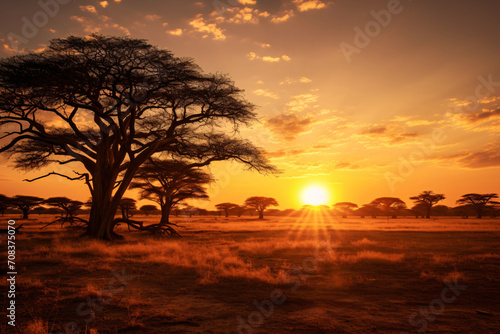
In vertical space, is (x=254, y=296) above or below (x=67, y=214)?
below

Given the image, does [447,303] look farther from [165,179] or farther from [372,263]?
[165,179]

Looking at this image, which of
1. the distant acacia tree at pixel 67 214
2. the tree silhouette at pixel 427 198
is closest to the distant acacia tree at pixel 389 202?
the tree silhouette at pixel 427 198

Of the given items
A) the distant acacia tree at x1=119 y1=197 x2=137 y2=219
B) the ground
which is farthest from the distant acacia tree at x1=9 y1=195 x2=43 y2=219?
the ground

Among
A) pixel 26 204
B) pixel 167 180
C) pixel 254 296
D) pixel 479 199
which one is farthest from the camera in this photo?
pixel 479 199

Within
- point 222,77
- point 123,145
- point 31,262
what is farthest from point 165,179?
point 31,262

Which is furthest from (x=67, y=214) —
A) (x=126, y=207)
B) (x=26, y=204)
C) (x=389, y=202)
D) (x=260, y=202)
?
(x=389, y=202)

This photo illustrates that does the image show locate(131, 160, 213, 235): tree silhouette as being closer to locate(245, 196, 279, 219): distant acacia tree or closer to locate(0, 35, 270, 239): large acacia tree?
locate(0, 35, 270, 239): large acacia tree

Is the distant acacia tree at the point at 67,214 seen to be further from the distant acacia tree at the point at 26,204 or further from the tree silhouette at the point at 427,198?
the tree silhouette at the point at 427,198

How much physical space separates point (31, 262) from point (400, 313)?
39.5ft

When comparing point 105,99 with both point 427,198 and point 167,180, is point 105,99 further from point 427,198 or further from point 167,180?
point 427,198

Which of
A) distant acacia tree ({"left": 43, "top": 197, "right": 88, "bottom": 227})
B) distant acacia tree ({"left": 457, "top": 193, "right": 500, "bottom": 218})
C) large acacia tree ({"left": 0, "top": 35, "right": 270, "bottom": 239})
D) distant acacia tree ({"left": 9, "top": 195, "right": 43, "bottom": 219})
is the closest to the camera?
large acacia tree ({"left": 0, "top": 35, "right": 270, "bottom": 239})

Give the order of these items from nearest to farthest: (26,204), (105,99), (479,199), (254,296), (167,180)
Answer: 1. (254,296)
2. (105,99)
3. (167,180)
4. (26,204)
5. (479,199)

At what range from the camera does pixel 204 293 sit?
7219 millimetres

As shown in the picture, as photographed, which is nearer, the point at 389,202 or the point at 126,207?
the point at 126,207
